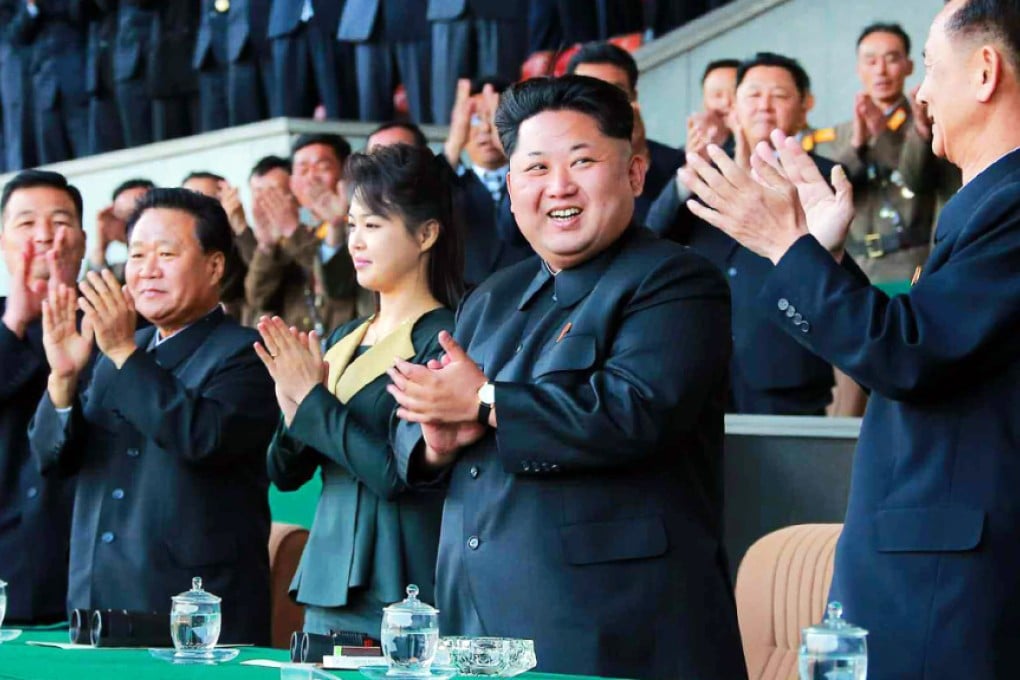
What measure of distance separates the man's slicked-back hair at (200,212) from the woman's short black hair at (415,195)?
0.46m

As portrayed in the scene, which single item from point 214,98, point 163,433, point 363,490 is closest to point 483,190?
point 163,433

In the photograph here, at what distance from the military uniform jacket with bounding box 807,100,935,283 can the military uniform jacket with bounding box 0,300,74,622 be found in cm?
272

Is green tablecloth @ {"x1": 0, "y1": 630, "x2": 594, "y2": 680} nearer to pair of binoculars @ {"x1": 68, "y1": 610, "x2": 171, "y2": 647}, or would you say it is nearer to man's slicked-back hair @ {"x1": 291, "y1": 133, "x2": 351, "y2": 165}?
pair of binoculars @ {"x1": 68, "y1": 610, "x2": 171, "y2": 647}

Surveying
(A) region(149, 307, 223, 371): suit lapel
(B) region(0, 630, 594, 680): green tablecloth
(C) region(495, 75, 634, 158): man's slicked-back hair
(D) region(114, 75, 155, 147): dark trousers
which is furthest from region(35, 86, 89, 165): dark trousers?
(B) region(0, 630, 594, 680): green tablecloth

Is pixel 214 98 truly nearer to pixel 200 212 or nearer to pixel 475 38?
pixel 475 38

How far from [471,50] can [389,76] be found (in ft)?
1.90

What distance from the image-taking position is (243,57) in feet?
27.7

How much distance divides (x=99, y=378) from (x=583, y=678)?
5.48ft

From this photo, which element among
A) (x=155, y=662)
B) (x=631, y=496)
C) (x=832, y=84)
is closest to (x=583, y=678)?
(x=631, y=496)

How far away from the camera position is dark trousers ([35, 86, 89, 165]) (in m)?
9.66

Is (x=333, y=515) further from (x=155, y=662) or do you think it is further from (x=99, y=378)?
(x=155, y=662)

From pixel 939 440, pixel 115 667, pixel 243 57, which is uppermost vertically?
pixel 243 57

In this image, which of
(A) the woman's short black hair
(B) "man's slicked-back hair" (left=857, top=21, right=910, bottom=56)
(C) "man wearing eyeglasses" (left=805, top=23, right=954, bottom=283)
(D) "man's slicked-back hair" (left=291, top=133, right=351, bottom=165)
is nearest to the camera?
(A) the woman's short black hair

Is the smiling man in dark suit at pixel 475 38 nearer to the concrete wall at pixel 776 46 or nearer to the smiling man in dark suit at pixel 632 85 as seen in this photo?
the concrete wall at pixel 776 46
